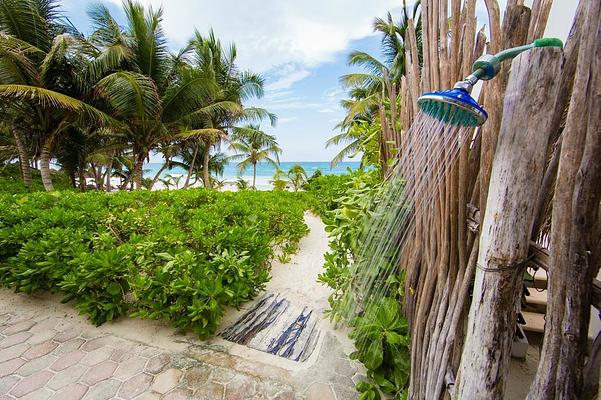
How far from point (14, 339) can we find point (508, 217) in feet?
13.5

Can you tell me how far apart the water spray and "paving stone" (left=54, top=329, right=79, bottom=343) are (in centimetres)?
357

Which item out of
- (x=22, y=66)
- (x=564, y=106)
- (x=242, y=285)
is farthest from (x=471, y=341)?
(x=22, y=66)

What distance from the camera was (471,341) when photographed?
1.09 meters

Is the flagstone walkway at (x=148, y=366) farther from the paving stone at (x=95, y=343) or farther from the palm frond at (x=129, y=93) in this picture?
the palm frond at (x=129, y=93)

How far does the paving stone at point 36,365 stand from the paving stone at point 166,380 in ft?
3.36

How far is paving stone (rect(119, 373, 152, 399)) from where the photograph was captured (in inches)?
75.0

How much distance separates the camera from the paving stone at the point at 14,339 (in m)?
2.41

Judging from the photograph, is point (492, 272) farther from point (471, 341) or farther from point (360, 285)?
point (360, 285)

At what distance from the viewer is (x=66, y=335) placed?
8.32 feet

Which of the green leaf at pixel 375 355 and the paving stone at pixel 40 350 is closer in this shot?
the green leaf at pixel 375 355

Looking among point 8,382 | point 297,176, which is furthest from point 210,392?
point 297,176

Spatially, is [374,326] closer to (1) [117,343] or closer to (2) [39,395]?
(1) [117,343]

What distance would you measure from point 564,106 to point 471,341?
1.04 meters

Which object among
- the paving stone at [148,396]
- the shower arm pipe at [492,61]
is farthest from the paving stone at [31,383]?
the shower arm pipe at [492,61]
